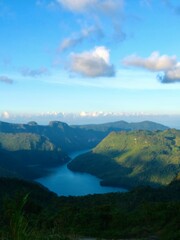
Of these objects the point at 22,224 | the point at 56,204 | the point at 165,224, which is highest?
the point at 22,224

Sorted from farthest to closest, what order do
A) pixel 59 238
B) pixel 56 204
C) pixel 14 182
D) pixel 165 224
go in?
1. pixel 14 182
2. pixel 56 204
3. pixel 165 224
4. pixel 59 238

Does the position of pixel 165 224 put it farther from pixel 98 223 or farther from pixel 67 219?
pixel 67 219

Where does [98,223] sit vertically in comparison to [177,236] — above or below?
below

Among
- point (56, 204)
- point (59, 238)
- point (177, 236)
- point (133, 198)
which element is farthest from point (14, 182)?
point (59, 238)

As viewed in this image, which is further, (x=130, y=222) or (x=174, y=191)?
(x=174, y=191)

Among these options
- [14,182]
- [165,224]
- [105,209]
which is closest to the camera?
[165,224]

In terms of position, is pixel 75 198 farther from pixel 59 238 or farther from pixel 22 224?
pixel 22 224
